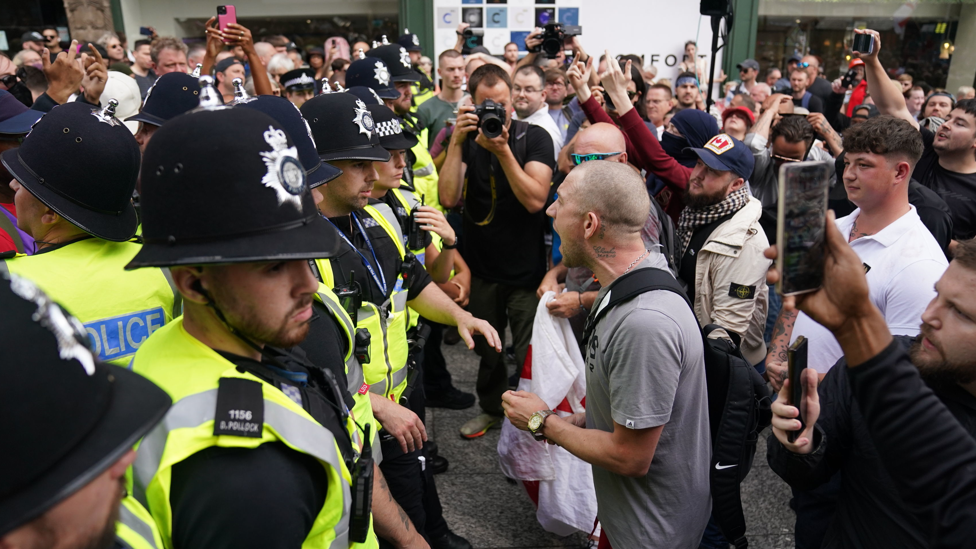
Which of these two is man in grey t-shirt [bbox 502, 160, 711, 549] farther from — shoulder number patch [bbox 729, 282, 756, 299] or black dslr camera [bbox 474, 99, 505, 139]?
black dslr camera [bbox 474, 99, 505, 139]

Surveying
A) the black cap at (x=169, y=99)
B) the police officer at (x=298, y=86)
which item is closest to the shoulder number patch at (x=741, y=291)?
the black cap at (x=169, y=99)

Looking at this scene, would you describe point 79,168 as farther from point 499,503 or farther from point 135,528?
point 499,503

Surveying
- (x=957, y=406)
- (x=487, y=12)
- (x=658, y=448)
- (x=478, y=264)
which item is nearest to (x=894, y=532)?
(x=957, y=406)

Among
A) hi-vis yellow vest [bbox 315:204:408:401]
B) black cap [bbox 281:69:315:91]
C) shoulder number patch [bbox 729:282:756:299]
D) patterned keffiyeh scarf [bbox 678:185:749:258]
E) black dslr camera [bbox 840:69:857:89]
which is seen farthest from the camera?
black dslr camera [bbox 840:69:857:89]

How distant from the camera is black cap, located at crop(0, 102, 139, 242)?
1.96m

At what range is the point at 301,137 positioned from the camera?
89.1 inches

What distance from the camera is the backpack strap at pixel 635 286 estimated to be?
6.88 feet

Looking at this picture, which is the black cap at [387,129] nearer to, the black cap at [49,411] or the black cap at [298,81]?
the black cap at [49,411]

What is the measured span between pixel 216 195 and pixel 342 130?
1415mm

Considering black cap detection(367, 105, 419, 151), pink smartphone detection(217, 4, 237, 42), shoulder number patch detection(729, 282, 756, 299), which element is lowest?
shoulder number patch detection(729, 282, 756, 299)

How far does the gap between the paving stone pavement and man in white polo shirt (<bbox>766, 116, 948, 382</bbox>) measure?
103 centimetres

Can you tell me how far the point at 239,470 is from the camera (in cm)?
117

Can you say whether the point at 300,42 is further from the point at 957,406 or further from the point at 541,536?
the point at 957,406

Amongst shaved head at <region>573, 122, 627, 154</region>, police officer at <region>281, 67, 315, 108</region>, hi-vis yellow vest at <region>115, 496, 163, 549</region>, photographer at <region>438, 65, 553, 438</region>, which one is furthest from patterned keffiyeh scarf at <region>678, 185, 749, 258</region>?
police officer at <region>281, 67, 315, 108</region>
